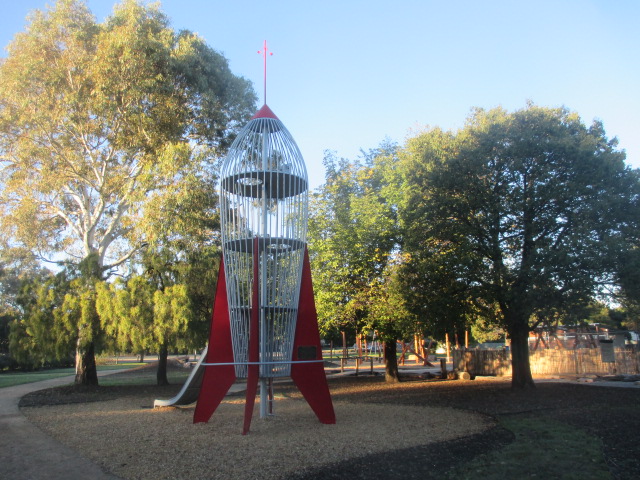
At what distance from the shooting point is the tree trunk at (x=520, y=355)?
1586cm

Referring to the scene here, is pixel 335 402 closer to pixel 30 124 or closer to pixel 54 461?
pixel 54 461

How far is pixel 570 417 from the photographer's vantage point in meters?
10.7

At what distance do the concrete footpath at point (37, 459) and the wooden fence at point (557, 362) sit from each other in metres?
18.9

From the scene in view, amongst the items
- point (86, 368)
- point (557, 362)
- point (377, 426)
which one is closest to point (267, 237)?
point (377, 426)

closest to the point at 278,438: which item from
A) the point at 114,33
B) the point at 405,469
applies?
the point at 405,469

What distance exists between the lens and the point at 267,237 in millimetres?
10398

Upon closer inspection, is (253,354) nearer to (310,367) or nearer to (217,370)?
(217,370)

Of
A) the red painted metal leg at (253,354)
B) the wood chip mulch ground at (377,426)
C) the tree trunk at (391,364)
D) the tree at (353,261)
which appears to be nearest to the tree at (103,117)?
the tree at (353,261)

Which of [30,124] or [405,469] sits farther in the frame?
[30,124]

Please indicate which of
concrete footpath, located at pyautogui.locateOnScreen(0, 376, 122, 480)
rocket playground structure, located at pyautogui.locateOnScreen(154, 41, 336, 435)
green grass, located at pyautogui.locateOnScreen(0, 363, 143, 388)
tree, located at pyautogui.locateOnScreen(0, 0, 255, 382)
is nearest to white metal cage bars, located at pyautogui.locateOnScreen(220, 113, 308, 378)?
rocket playground structure, located at pyautogui.locateOnScreen(154, 41, 336, 435)

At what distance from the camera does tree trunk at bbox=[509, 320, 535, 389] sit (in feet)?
52.0

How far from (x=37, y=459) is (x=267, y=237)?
547 cm

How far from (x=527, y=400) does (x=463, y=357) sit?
10500 millimetres

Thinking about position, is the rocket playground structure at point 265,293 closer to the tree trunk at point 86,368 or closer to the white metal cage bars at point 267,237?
the white metal cage bars at point 267,237
